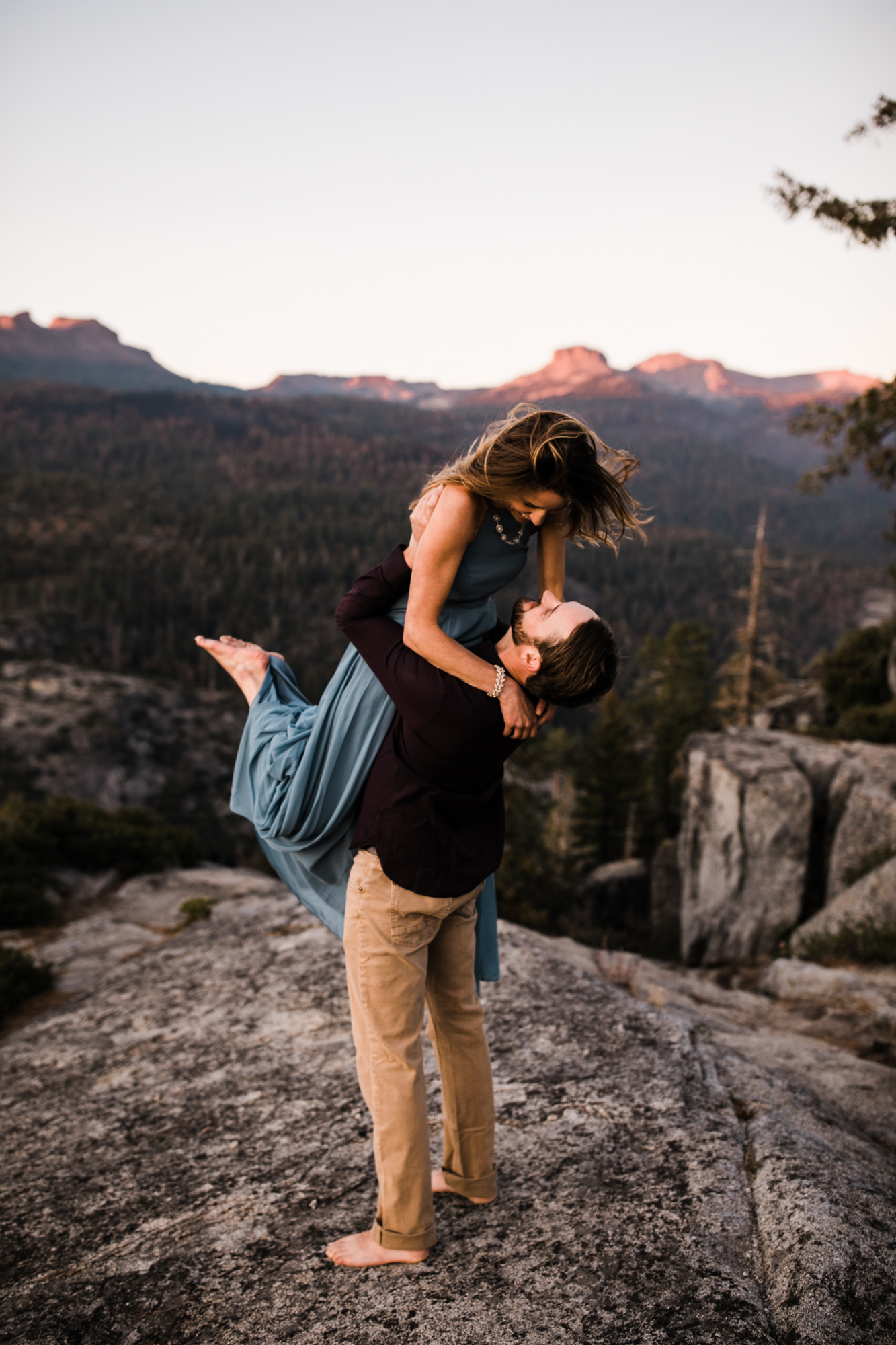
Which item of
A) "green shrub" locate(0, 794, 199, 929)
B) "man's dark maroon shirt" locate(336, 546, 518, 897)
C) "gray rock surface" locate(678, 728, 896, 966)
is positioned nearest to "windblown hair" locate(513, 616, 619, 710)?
"man's dark maroon shirt" locate(336, 546, 518, 897)

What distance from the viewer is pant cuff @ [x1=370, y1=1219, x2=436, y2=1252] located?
7.83 ft

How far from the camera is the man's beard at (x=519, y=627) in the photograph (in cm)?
212

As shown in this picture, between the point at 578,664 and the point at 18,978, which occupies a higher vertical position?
the point at 578,664

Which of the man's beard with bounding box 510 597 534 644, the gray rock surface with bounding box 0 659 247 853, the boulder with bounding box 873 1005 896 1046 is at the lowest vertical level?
the gray rock surface with bounding box 0 659 247 853

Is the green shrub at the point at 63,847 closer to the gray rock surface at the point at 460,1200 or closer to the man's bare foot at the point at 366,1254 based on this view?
the gray rock surface at the point at 460,1200

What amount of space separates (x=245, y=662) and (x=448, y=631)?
3.11ft

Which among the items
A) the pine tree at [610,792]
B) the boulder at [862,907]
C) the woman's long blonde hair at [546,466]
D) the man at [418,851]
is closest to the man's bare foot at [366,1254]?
the man at [418,851]

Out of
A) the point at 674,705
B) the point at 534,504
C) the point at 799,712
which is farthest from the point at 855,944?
the point at 674,705

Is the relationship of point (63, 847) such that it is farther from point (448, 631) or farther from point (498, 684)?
point (498, 684)

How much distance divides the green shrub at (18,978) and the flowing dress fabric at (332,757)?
408 cm

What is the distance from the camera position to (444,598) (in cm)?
211

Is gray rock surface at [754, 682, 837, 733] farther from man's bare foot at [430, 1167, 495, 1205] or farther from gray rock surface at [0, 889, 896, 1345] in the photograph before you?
man's bare foot at [430, 1167, 495, 1205]

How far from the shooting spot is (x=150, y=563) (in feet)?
276

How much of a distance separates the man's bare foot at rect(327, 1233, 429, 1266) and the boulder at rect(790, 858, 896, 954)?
21.9 feet
